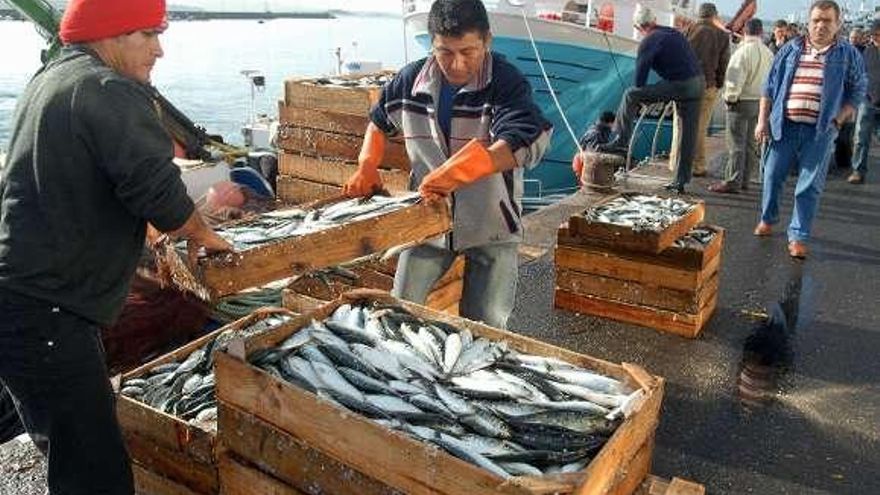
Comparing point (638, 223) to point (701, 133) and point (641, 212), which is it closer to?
point (641, 212)

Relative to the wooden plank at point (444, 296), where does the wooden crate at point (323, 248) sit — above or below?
above

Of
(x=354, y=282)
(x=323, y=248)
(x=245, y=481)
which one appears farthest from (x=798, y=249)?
(x=245, y=481)

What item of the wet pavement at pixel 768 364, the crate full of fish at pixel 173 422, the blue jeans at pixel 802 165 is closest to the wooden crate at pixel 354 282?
the wet pavement at pixel 768 364

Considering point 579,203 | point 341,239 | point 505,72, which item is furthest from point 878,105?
point 341,239

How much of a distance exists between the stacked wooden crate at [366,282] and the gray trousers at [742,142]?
6553 mm

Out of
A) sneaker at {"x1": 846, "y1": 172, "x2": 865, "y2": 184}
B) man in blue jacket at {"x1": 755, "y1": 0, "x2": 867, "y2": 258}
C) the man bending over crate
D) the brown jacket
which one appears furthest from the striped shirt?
sneaker at {"x1": 846, "y1": 172, "x2": 865, "y2": 184}

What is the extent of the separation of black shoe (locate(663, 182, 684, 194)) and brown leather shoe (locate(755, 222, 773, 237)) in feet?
7.19

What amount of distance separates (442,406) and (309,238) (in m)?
1.27

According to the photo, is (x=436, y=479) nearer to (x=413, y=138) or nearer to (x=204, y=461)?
(x=204, y=461)

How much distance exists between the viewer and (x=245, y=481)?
3.07m

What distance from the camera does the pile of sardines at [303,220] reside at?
3900 millimetres

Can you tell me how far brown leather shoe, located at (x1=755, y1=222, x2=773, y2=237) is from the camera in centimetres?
880

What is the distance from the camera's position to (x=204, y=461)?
3311 mm

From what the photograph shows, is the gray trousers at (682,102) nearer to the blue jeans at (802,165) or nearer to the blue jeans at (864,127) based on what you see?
the blue jeans at (802,165)
